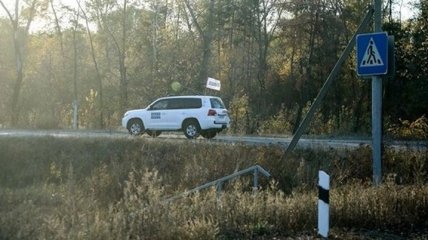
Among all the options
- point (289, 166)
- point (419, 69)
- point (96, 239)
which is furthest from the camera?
point (419, 69)

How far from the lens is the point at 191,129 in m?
23.9

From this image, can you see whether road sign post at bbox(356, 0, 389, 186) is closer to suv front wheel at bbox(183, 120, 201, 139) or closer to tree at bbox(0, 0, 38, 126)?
suv front wheel at bbox(183, 120, 201, 139)

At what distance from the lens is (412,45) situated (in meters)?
32.2

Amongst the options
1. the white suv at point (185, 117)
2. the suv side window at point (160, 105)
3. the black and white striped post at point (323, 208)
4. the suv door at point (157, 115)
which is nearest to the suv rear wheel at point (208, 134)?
the white suv at point (185, 117)

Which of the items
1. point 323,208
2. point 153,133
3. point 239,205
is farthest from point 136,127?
point 323,208

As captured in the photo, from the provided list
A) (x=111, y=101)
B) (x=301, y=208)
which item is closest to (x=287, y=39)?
(x=111, y=101)

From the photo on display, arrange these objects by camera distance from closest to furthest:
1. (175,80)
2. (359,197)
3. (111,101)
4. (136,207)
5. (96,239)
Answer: (96,239) < (136,207) < (359,197) < (175,80) < (111,101)

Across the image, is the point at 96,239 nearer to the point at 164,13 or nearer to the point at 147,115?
the point at 147,115

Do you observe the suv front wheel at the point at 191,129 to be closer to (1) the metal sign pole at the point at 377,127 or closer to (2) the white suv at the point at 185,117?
(2) the white suv at the point at 185,117

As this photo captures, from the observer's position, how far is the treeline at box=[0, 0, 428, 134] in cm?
3491

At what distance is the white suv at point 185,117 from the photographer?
931 inches

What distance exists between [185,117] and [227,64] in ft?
83.4

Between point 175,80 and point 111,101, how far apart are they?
9.08m

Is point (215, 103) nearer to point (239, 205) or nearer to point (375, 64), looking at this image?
point (375, 64)
